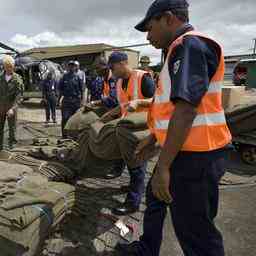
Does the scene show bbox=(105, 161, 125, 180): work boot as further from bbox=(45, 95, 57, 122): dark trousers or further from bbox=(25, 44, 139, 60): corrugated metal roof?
bbox=(25, 44, 139, 60): corrugated metal roof

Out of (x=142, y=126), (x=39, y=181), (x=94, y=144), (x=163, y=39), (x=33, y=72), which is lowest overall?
(x=39, y=181)

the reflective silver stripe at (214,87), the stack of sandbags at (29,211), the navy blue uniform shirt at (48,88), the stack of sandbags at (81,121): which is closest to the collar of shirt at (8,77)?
the stack of sandbags at (81,121)

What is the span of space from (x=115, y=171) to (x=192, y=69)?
3.07 m

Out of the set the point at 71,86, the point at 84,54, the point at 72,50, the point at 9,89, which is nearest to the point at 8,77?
the point at 9,89

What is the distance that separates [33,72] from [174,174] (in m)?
14.1

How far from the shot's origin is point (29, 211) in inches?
86.0

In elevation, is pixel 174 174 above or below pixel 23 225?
above

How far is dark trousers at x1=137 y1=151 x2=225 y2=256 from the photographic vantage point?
1663mm

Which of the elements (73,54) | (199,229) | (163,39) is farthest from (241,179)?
(73,54)

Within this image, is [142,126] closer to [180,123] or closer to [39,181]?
[39,181]

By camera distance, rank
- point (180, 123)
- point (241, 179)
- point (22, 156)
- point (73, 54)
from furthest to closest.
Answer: point (73, 54) < point (241, 179) < point (22, 156) < point (180, 123)

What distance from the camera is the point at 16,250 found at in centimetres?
207

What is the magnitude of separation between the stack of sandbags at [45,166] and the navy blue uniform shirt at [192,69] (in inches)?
90.1

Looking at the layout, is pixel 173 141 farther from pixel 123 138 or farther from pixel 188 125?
pixel 123 138
